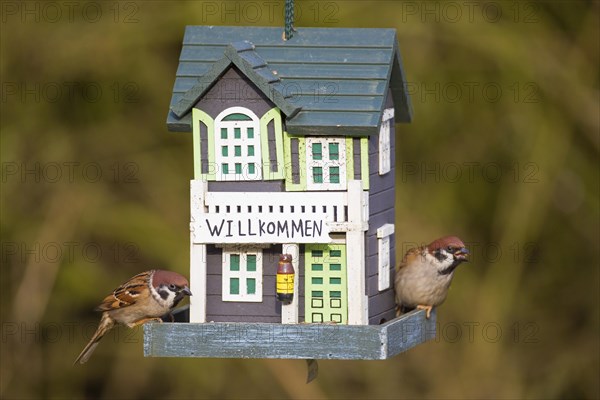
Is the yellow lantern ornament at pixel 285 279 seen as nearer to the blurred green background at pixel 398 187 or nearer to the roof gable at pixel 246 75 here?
the roof gable at pixel 246 75

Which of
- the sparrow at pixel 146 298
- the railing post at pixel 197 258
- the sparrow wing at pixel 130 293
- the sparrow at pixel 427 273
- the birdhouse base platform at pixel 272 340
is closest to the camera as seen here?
the birdhouse base platform at pixel 272 340

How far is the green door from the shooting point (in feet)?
25.0

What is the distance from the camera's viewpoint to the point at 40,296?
11281mm

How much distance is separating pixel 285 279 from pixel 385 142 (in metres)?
1.07

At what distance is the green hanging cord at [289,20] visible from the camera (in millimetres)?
7727

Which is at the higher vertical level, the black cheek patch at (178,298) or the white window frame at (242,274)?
the white window frame at (242,274)

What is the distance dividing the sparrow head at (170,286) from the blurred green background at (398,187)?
331 cm

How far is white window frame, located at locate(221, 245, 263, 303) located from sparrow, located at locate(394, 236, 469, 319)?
0.95m

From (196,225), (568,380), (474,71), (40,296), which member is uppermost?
(474,71)

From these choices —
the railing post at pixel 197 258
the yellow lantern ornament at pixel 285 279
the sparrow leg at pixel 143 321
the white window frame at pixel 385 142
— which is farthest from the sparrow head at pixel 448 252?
the sparrow leg at pixel 143 321

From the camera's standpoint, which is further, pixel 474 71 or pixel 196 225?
pixel 474 71

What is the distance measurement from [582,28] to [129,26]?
11.9 feet

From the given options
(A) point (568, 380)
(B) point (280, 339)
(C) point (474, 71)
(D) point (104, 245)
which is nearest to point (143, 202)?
(D) point (104, 245)

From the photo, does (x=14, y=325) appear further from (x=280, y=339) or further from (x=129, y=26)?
(x=280, y=339)
